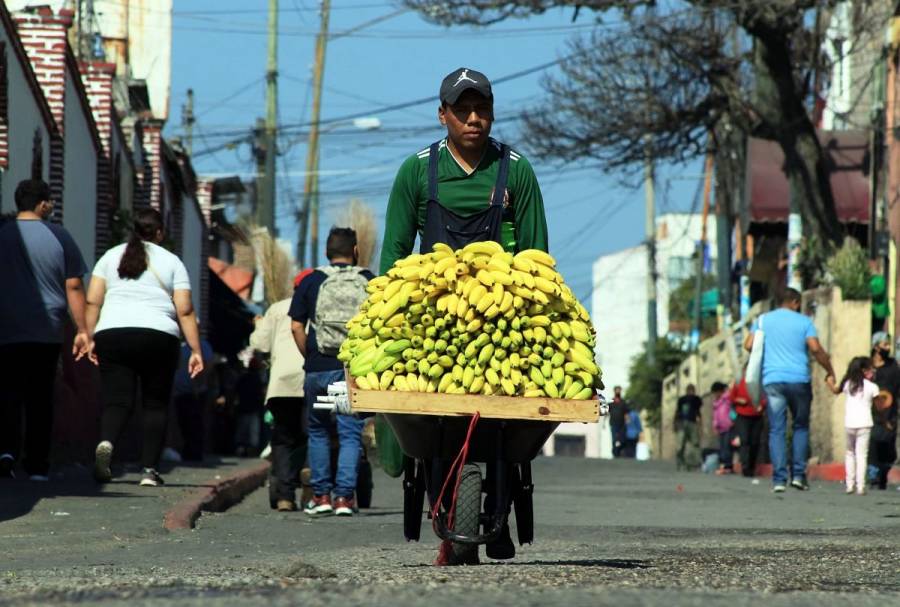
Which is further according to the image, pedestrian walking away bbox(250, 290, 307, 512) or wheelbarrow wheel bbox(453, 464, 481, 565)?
pedestrian walking away bbox(250, 290, 307, 512)

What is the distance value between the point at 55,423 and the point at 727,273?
34540 millimetres

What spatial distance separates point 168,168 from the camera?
3622cm

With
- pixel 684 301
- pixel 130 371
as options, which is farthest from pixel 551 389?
pixel 684 301

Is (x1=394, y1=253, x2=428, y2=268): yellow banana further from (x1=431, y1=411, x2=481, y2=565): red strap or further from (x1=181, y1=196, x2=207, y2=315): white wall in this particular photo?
(x1=181, y1=196, x2=207, y2=315): white wall

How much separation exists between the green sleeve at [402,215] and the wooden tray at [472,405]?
68cm

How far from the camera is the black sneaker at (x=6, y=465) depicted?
1234cm

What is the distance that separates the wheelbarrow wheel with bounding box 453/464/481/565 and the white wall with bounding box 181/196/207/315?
30.8m

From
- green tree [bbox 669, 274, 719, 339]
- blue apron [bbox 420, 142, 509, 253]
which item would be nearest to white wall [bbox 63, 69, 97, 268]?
blue apron [bbox 420, 142, 509, 253]

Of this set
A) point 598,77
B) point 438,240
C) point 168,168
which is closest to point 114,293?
point 438,240

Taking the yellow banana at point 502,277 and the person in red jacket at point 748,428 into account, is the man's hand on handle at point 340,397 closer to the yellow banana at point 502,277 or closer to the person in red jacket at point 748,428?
the yellow banana at point 502,277

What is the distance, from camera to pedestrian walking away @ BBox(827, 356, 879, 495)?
1762 cm

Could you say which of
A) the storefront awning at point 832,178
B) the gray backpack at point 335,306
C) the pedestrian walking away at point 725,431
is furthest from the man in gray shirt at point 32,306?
the storefront awning at point 832,178

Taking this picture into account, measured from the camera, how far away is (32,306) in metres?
12.1

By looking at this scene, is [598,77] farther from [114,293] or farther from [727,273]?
[114,293]
